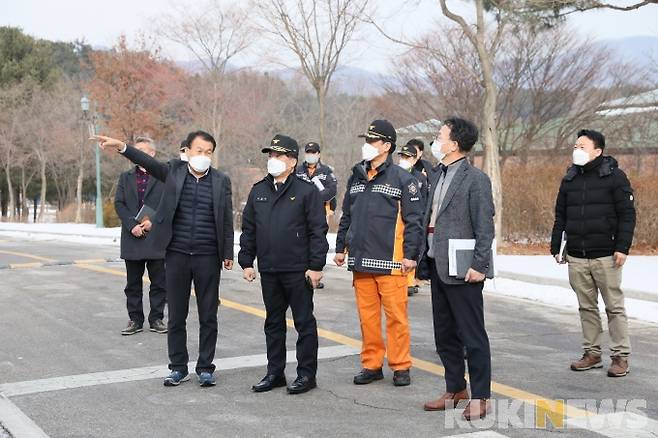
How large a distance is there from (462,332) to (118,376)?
2998mm

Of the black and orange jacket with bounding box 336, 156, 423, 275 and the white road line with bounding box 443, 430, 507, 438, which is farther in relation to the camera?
the black and orange jacket with bounding box 336, 156, 423, 275

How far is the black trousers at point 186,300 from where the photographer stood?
675 centimetres

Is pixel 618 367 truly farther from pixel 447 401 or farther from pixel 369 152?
pixel 369 152

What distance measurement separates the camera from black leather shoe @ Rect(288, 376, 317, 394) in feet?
20.9

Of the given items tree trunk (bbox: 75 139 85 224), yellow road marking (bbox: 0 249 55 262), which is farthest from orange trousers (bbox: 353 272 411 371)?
tree trunk (bbox: 75 139 85 224)

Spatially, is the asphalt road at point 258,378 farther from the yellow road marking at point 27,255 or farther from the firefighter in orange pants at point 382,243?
the yellow road marking at point 27,255

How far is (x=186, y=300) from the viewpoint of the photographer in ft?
22.5

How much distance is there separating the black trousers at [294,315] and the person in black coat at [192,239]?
46 cm

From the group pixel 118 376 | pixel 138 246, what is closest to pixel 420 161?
pixel 138 246

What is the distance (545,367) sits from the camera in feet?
24.0

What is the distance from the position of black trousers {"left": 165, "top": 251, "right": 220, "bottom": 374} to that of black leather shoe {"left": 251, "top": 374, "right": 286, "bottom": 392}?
44 cm

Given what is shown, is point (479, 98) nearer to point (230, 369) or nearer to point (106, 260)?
point (106, 260)

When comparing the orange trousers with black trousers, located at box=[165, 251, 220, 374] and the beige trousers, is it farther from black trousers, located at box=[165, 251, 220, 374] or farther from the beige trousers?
the beige trousers

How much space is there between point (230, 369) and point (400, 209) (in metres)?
2.06
